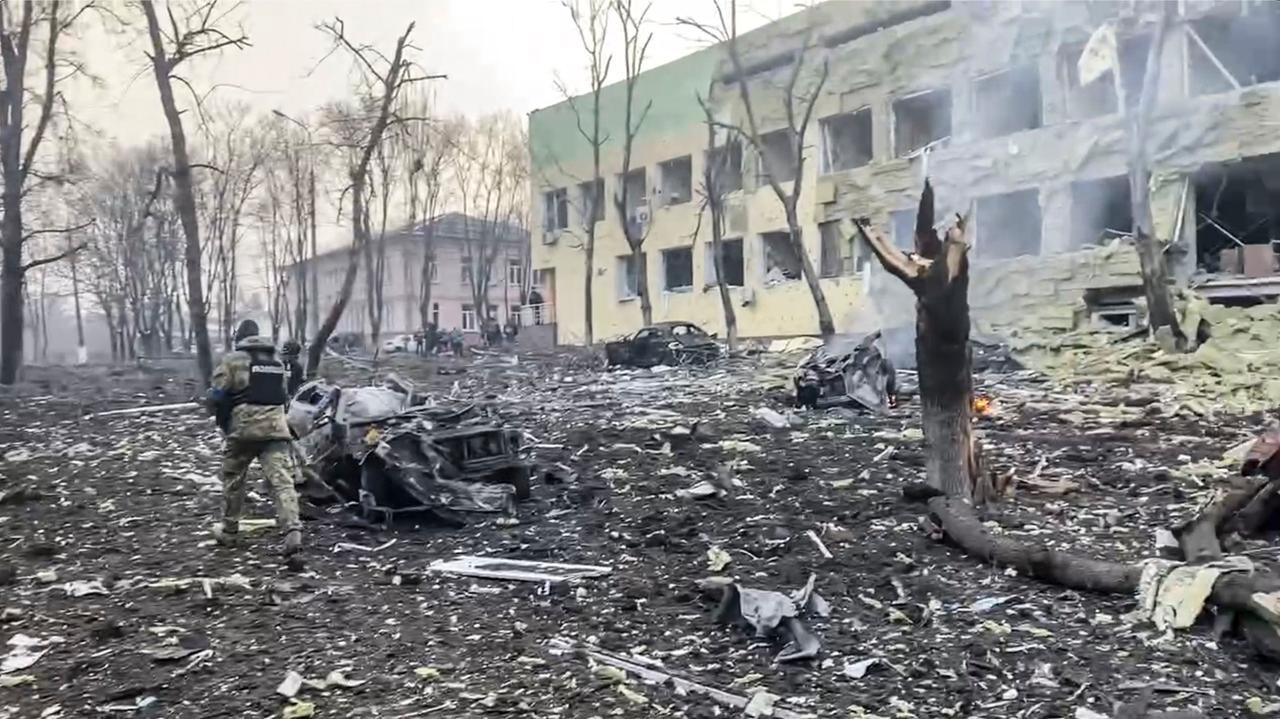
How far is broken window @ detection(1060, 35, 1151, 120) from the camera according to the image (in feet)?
66.0

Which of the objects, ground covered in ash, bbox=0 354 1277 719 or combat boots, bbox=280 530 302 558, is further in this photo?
combat boots, bbox=280 530 302 558

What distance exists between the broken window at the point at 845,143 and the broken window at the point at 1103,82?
26.3ft

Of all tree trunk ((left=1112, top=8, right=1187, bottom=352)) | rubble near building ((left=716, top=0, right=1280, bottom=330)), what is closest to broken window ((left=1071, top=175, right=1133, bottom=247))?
rubble near building ((left=716, top=0, right=1280, bottom=330))

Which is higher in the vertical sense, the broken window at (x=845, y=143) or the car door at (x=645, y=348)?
the broken window at (x=845, y=143)

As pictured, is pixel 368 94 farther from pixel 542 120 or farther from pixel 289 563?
pixel 542 120

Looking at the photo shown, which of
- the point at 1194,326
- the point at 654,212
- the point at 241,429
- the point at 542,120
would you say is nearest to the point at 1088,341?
the point at 1194,326

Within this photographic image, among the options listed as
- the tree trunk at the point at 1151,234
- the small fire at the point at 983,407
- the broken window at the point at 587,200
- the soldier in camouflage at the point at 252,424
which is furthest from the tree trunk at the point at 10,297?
the broken window at the point at 587,200

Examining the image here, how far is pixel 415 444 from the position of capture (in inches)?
299

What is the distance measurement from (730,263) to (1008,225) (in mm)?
11356

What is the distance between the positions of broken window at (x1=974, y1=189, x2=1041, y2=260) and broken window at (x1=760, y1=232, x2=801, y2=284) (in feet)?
25.1

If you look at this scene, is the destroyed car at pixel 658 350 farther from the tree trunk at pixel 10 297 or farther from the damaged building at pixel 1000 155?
the tree trunk at pixel 10 297

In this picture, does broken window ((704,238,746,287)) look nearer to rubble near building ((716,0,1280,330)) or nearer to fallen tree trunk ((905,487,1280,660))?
rubble near building ((716,0,1280,330))

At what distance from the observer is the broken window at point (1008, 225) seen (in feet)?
78.8

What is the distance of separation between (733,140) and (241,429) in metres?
25.9
